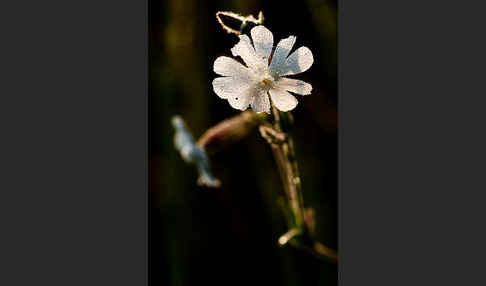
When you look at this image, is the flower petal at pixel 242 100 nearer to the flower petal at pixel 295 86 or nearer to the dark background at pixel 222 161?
the flower petal at pixel 295 86

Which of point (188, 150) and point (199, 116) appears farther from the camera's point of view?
point (199, 116)

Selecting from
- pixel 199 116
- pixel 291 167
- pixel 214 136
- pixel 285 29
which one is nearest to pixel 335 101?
pixel 285 29

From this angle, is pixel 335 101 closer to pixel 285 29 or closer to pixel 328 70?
pixel 328 70

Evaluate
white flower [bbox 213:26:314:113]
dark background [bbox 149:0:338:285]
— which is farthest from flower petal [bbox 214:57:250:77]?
dark background [bbox 149:0:338:285]

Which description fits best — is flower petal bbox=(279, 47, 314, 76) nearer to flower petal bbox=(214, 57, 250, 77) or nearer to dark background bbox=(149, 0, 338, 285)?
flower petal bbox=(214, 57, 250, 77)

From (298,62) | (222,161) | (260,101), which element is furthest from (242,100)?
(222,161)

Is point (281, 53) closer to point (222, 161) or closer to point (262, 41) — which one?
point (262, 41)
